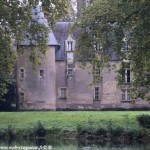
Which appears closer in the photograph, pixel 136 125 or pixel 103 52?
pixel 103 52

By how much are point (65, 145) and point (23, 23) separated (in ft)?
21.6

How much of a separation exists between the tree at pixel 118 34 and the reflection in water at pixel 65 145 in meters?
3.95

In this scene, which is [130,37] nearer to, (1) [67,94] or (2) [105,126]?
(2) [105,126]

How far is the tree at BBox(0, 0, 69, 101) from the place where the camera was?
2353 centimetres

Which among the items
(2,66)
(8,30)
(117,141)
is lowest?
(117,141)

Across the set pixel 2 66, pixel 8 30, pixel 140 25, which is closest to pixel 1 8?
pixel 8 30

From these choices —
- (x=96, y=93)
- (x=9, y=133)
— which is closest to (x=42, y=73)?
(x=96, y=93)

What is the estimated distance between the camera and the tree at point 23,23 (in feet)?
77.2

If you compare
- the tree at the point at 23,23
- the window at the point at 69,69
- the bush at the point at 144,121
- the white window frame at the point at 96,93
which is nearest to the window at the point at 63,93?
the window at the point at 69,69

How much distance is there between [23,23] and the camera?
77.1ft

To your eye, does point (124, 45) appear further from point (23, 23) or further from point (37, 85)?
point (37, 85)

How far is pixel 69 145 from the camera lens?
2330cm

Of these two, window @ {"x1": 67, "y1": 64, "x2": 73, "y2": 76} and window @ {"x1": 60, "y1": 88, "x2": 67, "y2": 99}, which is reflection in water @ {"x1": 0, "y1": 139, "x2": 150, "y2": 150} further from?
window @ {"x1": 67, "y1": 64, "x2": 73, "y2": 76}

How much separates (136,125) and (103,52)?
5.29 metres
